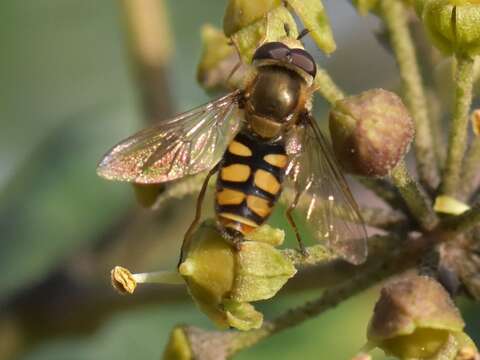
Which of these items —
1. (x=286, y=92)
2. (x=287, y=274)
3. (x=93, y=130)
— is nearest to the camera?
(x=287, y=274)

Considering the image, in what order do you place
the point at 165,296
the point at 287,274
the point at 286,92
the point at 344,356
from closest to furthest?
the point at 287,274
the point at 286,92
the point at 165,296
the point at 344,356

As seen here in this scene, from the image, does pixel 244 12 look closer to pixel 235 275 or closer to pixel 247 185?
pixel 247 185

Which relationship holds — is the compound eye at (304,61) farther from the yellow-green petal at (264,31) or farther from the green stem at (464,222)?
the green stem at (464,222)

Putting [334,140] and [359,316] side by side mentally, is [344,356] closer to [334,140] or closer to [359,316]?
[359,316]

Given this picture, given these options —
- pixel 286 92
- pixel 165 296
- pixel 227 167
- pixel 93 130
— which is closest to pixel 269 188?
pixel 227 167

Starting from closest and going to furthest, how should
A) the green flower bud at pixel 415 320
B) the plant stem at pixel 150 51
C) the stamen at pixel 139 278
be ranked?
the green flower bud at pixel 415 320, the stamen at pixel 139 278, the plant stem at pixel 150 51

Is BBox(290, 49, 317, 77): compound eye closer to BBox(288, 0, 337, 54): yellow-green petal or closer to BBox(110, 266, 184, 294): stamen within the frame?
BBox(288, 0, 337, 54): yellow-green petal

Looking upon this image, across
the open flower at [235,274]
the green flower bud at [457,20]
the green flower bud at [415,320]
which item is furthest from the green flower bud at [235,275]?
the green flower bud at [457,20]
